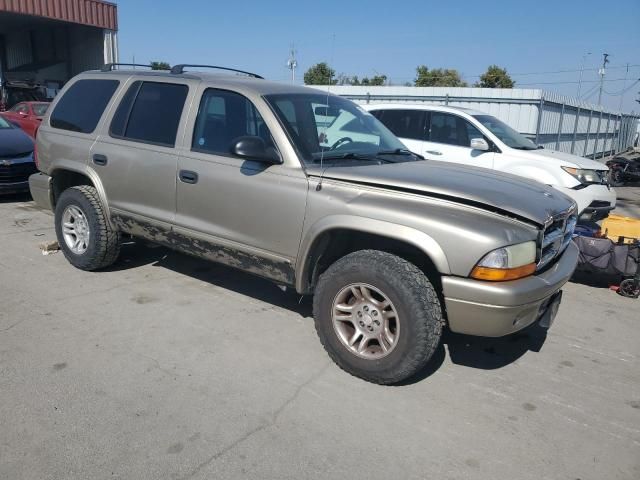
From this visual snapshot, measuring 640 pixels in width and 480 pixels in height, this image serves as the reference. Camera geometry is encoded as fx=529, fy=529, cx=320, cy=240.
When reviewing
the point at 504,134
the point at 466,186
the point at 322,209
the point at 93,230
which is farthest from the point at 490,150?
the point at 93,230

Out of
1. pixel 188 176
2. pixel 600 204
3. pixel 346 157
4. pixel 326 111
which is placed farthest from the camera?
pixel 600 204

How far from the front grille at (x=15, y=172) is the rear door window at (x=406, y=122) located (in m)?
5.59

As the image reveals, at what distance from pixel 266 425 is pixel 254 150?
173 centimetres

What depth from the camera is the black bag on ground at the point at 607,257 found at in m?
5.36

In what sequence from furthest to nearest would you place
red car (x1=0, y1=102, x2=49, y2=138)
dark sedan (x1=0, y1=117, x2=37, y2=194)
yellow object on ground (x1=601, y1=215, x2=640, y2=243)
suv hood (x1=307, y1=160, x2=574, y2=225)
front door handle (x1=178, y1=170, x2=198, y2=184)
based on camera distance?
red car (x1=0, y1=102, x2=49, y2=138) < dark sedan (x1=0, y1=117, x2=37, y2=194) < yellow object on ground (x1=601, y1=215, x2=640, y2=243) < front door handle (x1=178, y1=170, x2=198, y2=184) < suv hood (x1=307, y1=160, x2=574, y2=225)

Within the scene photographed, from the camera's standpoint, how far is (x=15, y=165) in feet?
26.8

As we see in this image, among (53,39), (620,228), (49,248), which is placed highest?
(53,39)

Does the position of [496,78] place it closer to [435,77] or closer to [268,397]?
[435,77]

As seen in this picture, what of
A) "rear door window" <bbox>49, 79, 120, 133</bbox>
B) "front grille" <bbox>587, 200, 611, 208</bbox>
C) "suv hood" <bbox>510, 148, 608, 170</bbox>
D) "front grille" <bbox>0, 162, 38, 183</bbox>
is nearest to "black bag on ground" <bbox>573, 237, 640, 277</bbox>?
"front grille" <bbox>587, 200, 611, 208</bbox>

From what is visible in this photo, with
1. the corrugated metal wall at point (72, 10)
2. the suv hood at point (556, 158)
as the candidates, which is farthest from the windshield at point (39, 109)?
the suv hood at point (556, 158)

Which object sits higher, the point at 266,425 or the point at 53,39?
the point at 53,39

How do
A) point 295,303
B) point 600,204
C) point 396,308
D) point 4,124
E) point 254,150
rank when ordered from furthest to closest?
1. point 4,124
2. point 600,204
3. point 295,303
4. point 254,150
5. point 396,308

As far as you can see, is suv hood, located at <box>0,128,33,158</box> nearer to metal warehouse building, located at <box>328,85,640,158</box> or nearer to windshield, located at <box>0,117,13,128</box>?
windshield, located at <box>0,117,13,128</box>

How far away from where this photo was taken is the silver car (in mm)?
3043
